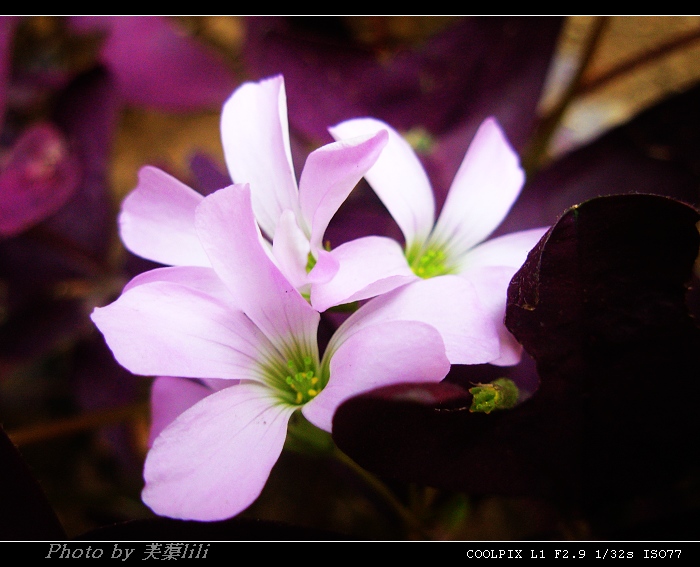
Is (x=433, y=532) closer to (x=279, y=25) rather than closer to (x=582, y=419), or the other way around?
(x=582, y=419)

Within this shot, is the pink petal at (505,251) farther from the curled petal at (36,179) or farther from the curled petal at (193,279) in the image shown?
the curled petal at (36,179)

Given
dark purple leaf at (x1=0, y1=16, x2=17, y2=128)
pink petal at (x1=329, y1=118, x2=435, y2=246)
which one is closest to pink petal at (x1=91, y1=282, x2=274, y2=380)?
pink petal at (x1=329, y1=118, x2=435, y2=246)

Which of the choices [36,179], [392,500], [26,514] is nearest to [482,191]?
[392,500]

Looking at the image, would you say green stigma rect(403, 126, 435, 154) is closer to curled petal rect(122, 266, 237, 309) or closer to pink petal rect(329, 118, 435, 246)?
pink petal rect(329, 118, 435, 246)

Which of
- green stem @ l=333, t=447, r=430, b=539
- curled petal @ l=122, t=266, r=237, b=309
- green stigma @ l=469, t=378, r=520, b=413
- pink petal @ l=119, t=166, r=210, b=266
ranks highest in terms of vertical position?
pink petal @ l=119, t=166, r=210, b=266

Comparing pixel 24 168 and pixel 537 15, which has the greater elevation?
pixel 537 15

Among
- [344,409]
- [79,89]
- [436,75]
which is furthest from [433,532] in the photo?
[79,89]
